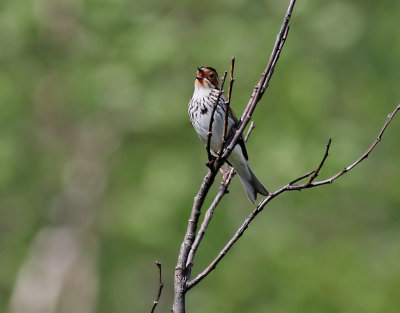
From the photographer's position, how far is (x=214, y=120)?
15.7ft

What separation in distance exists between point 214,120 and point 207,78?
23 cm

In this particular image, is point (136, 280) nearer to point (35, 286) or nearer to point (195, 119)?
point (35, 286)

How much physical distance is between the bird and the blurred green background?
3.11 m

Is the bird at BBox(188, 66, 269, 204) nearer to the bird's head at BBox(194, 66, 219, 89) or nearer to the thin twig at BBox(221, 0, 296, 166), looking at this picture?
the bird's head at BBox(194, 66, 219, 89)

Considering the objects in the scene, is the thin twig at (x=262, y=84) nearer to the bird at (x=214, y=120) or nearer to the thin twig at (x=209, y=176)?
the thin twig at (x=209, y=176)

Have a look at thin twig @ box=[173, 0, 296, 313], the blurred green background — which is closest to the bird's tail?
thin twig @ box=[173, 0, 296, 313]

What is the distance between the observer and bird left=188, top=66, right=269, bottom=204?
459 centimetres

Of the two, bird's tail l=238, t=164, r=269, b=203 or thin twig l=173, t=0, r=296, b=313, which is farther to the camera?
bird's tail l=238, t=164, r=269, b=203

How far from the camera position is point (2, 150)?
9.98 meters

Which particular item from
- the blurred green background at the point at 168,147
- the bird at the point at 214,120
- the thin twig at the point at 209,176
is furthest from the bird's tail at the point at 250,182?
the blurred green background at the point at 168,147

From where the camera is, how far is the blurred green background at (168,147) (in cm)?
912

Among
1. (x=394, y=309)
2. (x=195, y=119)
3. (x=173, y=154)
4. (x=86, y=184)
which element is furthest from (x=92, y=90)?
(x=195, y=119)

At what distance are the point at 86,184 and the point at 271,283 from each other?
376 cm

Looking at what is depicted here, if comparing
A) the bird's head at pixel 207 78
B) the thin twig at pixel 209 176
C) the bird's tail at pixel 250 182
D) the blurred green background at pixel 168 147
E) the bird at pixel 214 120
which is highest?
the blurred green background at pixel 168 147
